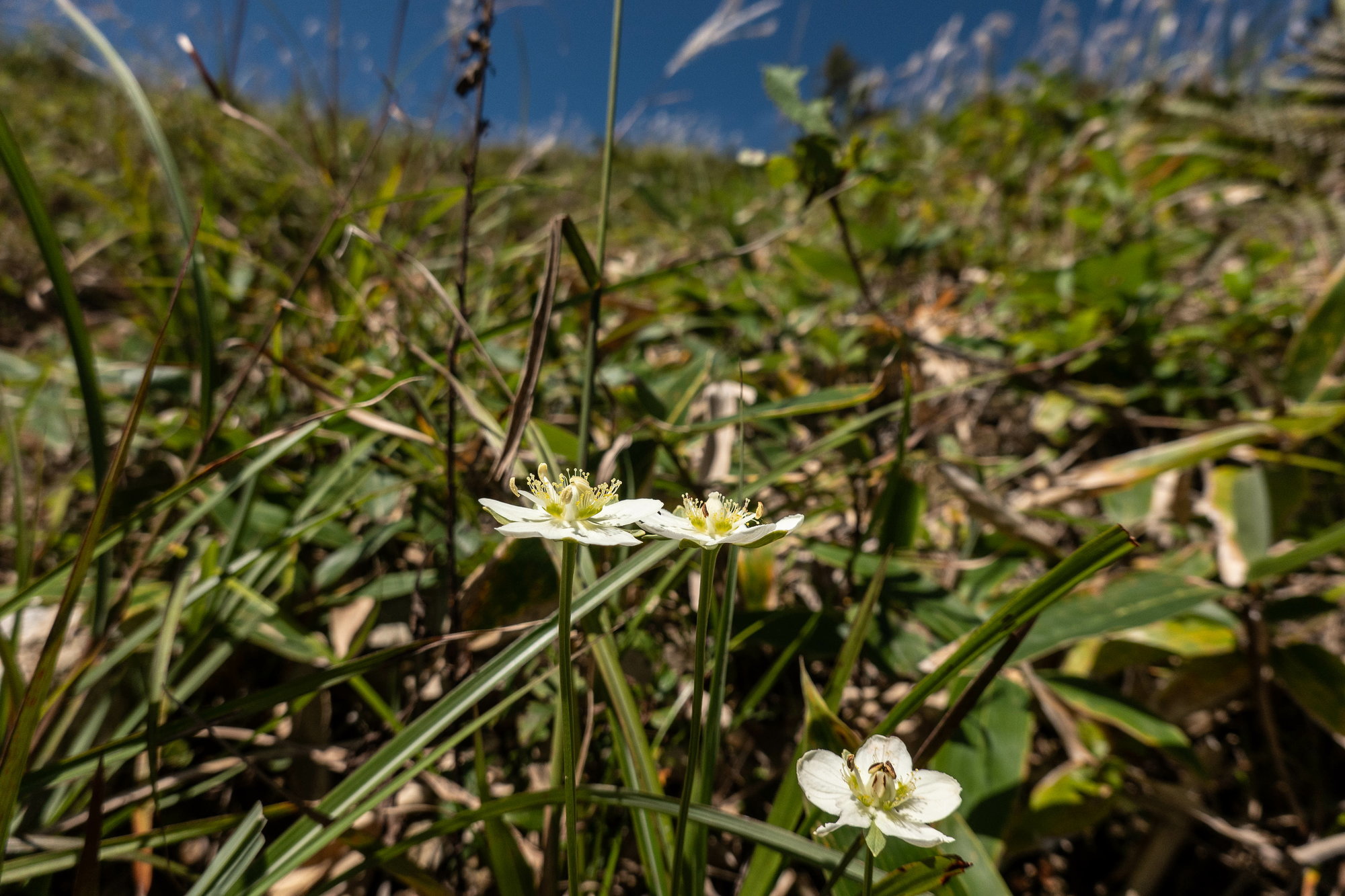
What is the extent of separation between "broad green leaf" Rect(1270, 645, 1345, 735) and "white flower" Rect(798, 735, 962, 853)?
712 millimetres

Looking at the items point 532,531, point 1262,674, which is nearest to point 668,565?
point 532,531

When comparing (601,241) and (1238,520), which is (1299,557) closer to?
(1238,520)

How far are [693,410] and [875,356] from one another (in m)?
0.69

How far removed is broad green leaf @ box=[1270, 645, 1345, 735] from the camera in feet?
2.63

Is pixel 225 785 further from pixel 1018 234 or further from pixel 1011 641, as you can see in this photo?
pixel 1018 234

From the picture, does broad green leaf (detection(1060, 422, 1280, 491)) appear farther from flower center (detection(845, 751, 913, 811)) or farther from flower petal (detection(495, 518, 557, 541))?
flower petal (detection(495, 518, 557, 541))

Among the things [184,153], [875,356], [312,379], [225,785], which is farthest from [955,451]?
[184,153]

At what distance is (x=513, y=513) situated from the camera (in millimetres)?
427

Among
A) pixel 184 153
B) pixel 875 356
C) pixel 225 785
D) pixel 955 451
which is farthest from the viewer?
pixel 184 153

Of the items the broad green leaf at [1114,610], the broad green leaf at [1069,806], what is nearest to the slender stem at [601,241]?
the broad green leaf at [1114,610]

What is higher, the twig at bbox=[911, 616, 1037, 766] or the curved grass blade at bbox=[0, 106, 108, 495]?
the curved grass blade at bbox=[0, 106, 108, 495]

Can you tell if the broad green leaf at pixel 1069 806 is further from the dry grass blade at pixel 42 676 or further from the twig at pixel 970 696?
the dry grass blade at pixel 42 676

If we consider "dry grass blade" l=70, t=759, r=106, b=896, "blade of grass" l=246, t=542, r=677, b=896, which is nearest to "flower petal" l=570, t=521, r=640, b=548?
"blade of grass" l=246, t=542, r=677, b=896

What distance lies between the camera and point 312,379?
101 cm
